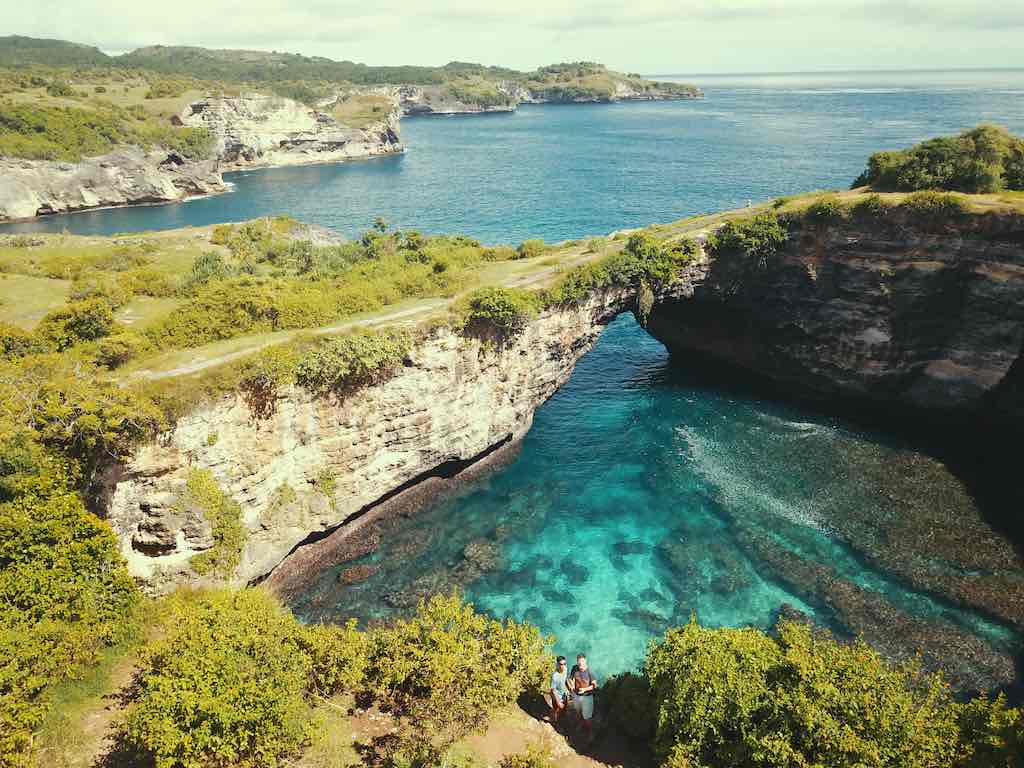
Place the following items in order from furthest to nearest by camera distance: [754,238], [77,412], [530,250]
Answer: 1. [530,250]
2. [754,238]
3. [77,412]

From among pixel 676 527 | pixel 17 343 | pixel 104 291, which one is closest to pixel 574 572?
pixel 676 527

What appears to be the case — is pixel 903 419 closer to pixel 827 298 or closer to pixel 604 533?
pixel 827 298

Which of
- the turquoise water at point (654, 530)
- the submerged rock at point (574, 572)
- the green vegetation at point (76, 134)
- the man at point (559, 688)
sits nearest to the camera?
the man at point (559, 688)

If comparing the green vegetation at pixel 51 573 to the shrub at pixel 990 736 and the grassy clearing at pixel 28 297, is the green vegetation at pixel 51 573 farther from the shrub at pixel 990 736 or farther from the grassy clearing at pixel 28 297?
the shrub at pixel 990 736

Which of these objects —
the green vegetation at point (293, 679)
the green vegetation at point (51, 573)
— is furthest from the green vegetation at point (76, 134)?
the green vegetation at point (293, 679)

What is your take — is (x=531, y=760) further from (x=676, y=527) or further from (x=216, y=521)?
(x=676, y=527)

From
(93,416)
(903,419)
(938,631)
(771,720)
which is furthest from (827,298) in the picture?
(93,416)
